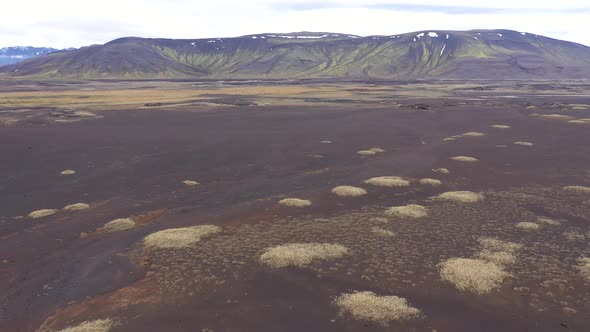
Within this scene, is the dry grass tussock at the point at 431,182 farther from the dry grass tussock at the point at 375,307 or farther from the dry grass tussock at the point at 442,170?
the dry grass tussock at the point at 375,307

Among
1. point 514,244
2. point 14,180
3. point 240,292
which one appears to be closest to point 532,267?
point 514,244

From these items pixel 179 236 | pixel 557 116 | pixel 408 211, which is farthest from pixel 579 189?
pixel 557 116

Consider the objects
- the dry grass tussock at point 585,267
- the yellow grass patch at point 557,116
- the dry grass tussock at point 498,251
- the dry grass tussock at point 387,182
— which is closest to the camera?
the dry grass tussock at point 585,267

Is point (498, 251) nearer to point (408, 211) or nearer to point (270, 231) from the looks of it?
point (408, 211)

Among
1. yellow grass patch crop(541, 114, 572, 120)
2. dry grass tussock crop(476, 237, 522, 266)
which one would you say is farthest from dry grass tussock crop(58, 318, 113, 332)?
yellow grass patch crop(541, 114, 572, 120)

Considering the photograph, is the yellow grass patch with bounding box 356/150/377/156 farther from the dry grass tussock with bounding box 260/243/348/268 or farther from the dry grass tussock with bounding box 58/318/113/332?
the dry grass tussock with bounding box 58/318/113/332

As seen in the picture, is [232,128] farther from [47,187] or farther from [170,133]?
[47,187]

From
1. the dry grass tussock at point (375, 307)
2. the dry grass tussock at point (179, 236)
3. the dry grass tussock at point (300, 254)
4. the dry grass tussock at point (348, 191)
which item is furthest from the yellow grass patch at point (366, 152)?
the dry grass tussock at point (375, 307)
